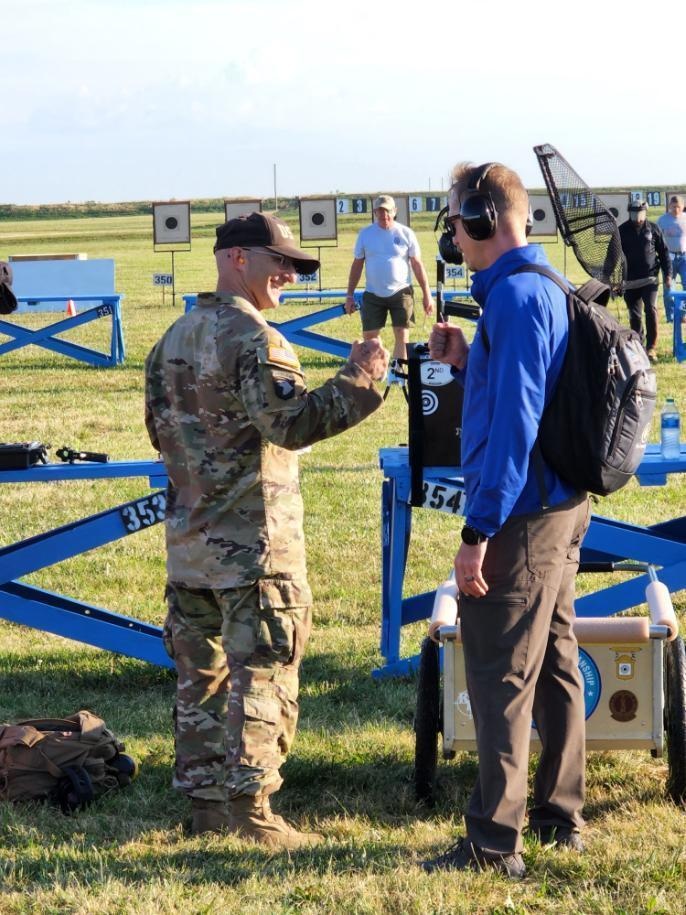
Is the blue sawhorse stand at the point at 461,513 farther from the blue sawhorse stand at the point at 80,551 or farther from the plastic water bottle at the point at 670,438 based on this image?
the blue sawhorse stand at the point at 80,551

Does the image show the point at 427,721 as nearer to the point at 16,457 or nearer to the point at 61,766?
the point at 61,766

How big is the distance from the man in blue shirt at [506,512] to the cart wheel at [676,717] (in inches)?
29.2

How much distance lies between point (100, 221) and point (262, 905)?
85.5 meters

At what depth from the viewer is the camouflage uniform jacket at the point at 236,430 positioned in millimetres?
4172

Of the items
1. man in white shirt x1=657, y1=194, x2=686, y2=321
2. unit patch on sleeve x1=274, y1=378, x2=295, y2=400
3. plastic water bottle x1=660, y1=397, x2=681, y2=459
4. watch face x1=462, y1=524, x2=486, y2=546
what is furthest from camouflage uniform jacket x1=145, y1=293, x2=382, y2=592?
man in white shirt x1=657, y1=194, x2=686, y2=321

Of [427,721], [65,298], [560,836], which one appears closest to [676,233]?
[65,298]

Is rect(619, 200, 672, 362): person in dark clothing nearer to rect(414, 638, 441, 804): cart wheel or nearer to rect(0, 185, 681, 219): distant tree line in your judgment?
rect(414, 638, 441, 804): cart wheel

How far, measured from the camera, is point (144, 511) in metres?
5.90

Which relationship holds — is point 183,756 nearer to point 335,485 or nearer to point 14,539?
point 14,539

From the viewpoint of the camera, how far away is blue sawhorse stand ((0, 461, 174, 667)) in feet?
19.5

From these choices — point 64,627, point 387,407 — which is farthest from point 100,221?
point 64,627

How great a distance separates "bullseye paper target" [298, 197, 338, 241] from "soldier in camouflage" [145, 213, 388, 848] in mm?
27913

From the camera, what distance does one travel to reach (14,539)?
359 inches

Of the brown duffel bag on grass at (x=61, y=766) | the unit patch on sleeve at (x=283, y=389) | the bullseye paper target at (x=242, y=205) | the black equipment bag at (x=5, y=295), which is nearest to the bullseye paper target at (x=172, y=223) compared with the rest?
the bullseye paper target at (x=242, y=205)
